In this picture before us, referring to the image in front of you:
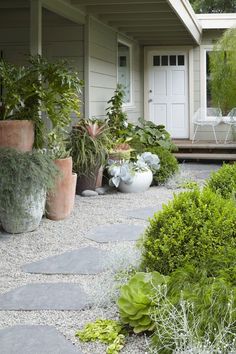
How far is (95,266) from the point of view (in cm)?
364

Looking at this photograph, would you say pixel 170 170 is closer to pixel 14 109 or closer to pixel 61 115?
pixel 61 115

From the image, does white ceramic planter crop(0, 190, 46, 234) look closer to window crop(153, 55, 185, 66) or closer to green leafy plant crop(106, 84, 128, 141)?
green leafy plant crop(106, 84, 128, 141)

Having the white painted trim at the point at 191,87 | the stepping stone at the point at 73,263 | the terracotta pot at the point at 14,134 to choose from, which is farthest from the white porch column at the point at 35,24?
the white painted trim at the point at 191,87

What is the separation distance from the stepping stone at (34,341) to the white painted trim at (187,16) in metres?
4.96

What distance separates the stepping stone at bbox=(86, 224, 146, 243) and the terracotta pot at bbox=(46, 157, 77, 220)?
0.47 metres

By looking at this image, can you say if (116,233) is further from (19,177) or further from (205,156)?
(205,156)

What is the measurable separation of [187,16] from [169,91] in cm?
304

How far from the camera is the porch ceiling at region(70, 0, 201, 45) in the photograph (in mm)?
6953

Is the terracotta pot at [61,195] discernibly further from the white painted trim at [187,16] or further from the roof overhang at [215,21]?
the roof overhang at [215,21]

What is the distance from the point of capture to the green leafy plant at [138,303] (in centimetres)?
242

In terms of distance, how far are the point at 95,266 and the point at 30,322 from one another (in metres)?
1.00

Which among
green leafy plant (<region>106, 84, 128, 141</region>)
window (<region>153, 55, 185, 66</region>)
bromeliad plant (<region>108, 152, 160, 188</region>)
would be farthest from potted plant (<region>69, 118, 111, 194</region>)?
window (<region>153, 55, 185, 66</region>)

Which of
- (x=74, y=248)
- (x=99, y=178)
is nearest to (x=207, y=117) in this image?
(x=99, y=178)

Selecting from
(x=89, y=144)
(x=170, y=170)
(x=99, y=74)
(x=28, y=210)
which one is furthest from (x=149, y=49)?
(x=28, y=210)
